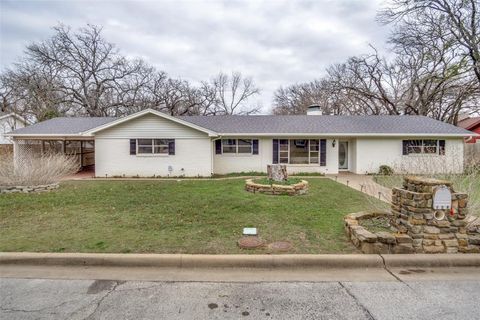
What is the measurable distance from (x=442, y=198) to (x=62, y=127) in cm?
1830

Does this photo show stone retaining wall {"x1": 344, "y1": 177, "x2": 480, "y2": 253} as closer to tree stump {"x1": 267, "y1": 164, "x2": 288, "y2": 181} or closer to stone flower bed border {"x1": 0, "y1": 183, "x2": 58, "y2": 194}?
tree stump {"x1": 267, "y1": 164, "x2": 288, "y2": 181}

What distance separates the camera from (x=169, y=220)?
5781 millimetres

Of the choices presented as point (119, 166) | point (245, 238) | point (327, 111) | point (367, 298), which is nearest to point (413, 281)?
point (367, 298)

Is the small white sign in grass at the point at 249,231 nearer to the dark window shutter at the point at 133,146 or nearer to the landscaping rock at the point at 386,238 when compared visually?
the landscaping rock at the point at 386,238

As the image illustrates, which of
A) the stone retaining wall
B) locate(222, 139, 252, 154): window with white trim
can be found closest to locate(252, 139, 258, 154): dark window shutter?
locate(222, 139, 252, 154): window with white trim

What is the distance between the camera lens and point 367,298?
2.95 meters

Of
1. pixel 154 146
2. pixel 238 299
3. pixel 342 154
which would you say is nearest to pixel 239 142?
pixel 154 146

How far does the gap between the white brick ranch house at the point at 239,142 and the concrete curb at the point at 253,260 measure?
32.9 feet

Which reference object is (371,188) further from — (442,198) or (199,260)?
(199,260)

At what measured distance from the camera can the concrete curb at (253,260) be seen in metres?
3.74

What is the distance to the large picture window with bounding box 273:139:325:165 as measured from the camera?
1522 centimetres

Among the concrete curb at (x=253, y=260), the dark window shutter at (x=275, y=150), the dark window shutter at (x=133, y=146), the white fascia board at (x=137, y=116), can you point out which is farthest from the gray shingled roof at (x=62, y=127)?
the concrete curb at (x=253, y=260)

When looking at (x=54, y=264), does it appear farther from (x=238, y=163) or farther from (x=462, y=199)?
(x=238, y=163)

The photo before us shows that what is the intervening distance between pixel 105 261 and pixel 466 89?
97.3ft
